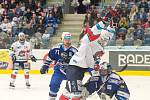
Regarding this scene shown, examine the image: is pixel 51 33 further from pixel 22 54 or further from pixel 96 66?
pixel 96 66

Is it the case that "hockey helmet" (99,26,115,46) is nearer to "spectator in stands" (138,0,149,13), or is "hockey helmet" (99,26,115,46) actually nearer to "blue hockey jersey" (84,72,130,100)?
"blue hockey jersey" (84,72,130,100)

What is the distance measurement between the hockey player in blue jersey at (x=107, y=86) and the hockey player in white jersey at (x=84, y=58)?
7.0 inches

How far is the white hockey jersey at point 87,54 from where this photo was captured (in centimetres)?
725

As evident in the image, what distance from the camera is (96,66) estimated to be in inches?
293

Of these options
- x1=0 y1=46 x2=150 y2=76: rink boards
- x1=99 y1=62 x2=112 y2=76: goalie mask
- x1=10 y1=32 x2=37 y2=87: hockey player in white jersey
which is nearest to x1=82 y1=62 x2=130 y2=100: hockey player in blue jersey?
x1=99 y1=62 x2=112 y2=76: goalie mask

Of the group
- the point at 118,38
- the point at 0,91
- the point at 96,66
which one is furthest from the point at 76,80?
the point at 118,38

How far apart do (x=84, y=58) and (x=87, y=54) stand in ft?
0.24

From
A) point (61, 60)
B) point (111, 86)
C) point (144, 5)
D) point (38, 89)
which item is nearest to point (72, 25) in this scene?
point (144, 5)

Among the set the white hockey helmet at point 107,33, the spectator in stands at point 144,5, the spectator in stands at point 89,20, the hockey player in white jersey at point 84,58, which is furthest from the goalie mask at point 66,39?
the spectator in stands at point 144,5

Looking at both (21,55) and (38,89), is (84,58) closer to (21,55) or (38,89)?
(38,89)

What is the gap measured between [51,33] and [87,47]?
33.0 ft

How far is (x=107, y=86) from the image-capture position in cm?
729

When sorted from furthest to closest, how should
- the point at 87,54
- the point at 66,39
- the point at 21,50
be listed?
the point at 21,50 < the point at 66,39 < the point at 87,54

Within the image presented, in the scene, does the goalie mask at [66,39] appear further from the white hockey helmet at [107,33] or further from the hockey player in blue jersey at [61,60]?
the white hockey helmet at [107,33]
